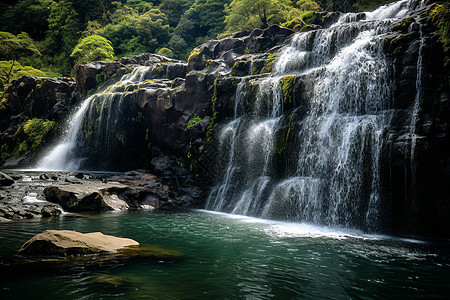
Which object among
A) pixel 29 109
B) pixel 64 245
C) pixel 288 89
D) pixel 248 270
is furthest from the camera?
pixel 29 109

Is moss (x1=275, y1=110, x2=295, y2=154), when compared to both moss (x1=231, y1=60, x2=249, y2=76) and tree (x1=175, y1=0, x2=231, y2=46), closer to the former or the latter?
moss (x1=231, y1=60, x2=249, y2=76)

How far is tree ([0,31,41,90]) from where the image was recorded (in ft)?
132

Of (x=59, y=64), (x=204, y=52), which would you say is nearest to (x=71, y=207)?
(x=204, y=52)

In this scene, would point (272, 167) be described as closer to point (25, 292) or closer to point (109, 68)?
point (25, 292)

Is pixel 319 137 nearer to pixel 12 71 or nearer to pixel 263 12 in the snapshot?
pixel 263 12

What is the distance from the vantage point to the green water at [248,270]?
5223mm

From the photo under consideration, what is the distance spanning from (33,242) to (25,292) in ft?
6.75

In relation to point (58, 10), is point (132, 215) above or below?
Answer: below

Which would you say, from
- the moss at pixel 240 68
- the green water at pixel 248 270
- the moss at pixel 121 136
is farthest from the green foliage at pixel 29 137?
the green water at pixel 248 270

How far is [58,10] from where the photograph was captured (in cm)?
5241

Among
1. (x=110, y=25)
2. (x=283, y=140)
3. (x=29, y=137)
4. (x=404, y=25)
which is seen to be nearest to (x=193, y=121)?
(x=283, y=140)

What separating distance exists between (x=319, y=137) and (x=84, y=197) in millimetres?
11075

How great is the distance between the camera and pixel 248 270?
6.54 meters

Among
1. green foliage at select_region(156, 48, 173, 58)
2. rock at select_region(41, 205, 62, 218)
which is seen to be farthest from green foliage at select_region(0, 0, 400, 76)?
rock at select_region(41, 205, 62, 218)
